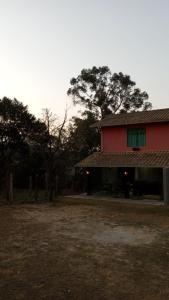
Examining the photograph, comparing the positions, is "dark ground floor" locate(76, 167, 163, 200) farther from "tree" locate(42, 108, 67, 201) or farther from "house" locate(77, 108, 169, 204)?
"tree" locate(42, 108, 67, 201)

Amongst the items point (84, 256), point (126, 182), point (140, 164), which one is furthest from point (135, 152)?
point (84, 256)

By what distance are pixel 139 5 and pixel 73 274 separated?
44.4 ft

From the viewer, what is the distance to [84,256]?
29.9 feet

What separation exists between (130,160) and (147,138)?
6.85ft

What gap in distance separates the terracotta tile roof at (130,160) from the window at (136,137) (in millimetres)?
707

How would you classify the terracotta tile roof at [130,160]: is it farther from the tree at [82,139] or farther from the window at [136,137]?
the tree at [82,139]

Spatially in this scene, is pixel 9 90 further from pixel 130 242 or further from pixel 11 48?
pixel 130 242

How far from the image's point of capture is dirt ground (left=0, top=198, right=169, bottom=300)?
6742 millimetres

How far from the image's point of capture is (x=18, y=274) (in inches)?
300

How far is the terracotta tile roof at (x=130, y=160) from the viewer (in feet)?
71.4

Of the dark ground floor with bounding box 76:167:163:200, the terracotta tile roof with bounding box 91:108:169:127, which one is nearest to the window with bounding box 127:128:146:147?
the terracotta tile roof with bounding box 91:108:169:127

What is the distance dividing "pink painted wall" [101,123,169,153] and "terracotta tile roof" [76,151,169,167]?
45 cm

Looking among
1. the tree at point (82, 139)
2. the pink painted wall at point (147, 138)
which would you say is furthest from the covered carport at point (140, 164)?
the tree at point (82, 139)

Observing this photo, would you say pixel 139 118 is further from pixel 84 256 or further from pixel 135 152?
pixel 84 256
